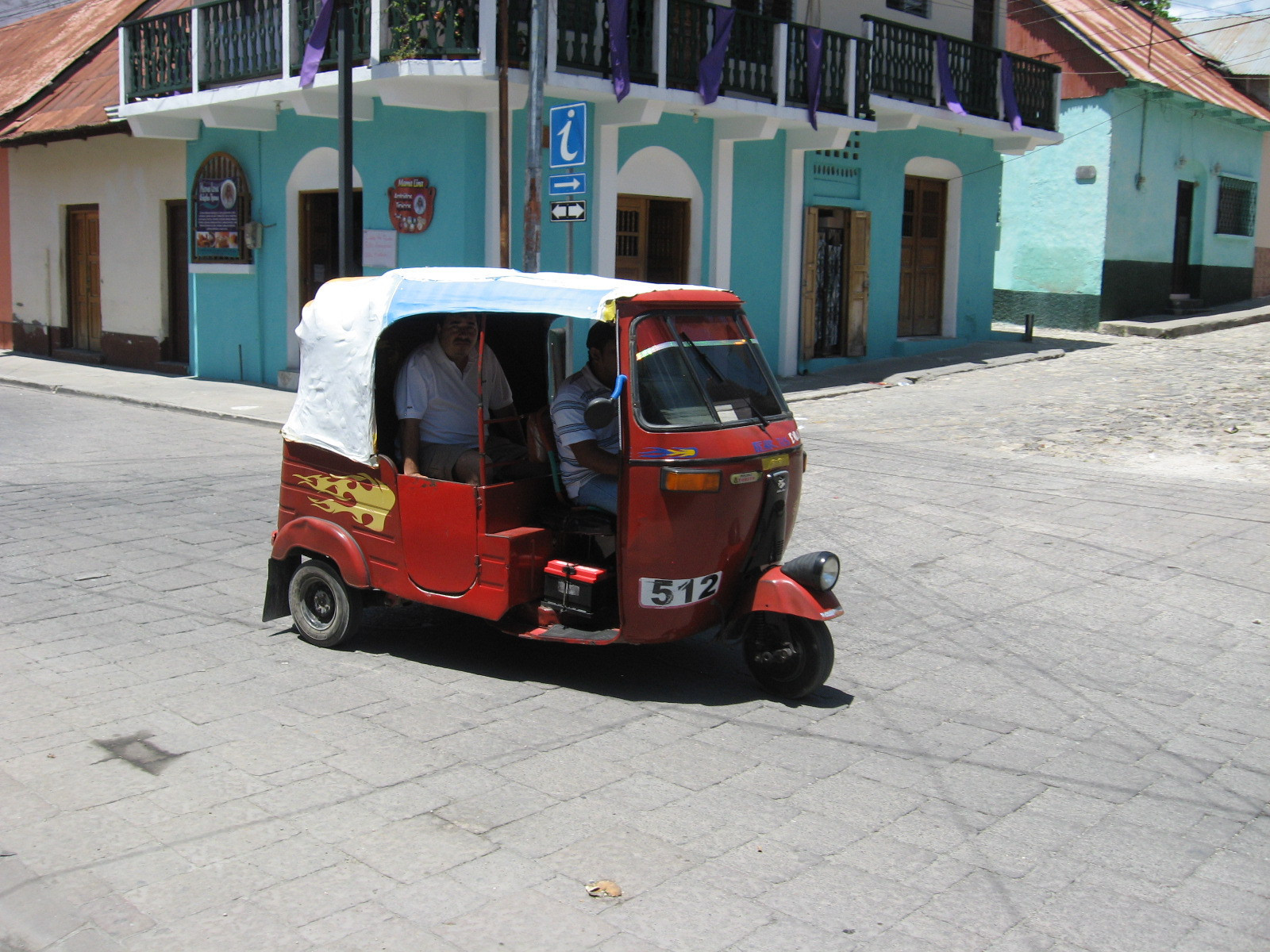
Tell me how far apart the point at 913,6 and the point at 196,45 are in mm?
11054

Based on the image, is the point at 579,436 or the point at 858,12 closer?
the point at 579,436

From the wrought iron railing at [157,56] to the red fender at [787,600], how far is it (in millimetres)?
14685

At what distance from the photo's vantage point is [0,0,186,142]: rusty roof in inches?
783

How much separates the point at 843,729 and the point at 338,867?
2211 millimetres

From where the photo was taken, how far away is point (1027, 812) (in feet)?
14.1

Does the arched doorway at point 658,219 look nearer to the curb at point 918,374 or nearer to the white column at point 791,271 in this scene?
the white column at point 791,271

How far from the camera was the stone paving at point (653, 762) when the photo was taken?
3545mm

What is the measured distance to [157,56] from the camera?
692 inches

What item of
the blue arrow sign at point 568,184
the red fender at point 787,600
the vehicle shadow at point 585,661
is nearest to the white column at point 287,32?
the blue arrow sign at point 568,184

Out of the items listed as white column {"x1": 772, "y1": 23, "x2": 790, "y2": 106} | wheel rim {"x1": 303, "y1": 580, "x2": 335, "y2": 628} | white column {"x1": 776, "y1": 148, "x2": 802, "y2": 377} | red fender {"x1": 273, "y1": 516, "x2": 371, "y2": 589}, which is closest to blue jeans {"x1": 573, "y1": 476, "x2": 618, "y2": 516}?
red fender {"x1": 273, "y1": 516, "x2": 371, "y2": 589}

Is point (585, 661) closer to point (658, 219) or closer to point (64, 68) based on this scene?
point (658, 219)

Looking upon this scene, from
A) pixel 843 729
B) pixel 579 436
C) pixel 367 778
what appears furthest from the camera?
pixel 579 436

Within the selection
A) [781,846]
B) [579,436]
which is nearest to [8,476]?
[579,436]

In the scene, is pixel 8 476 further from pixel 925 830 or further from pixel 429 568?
pixel 925 830
